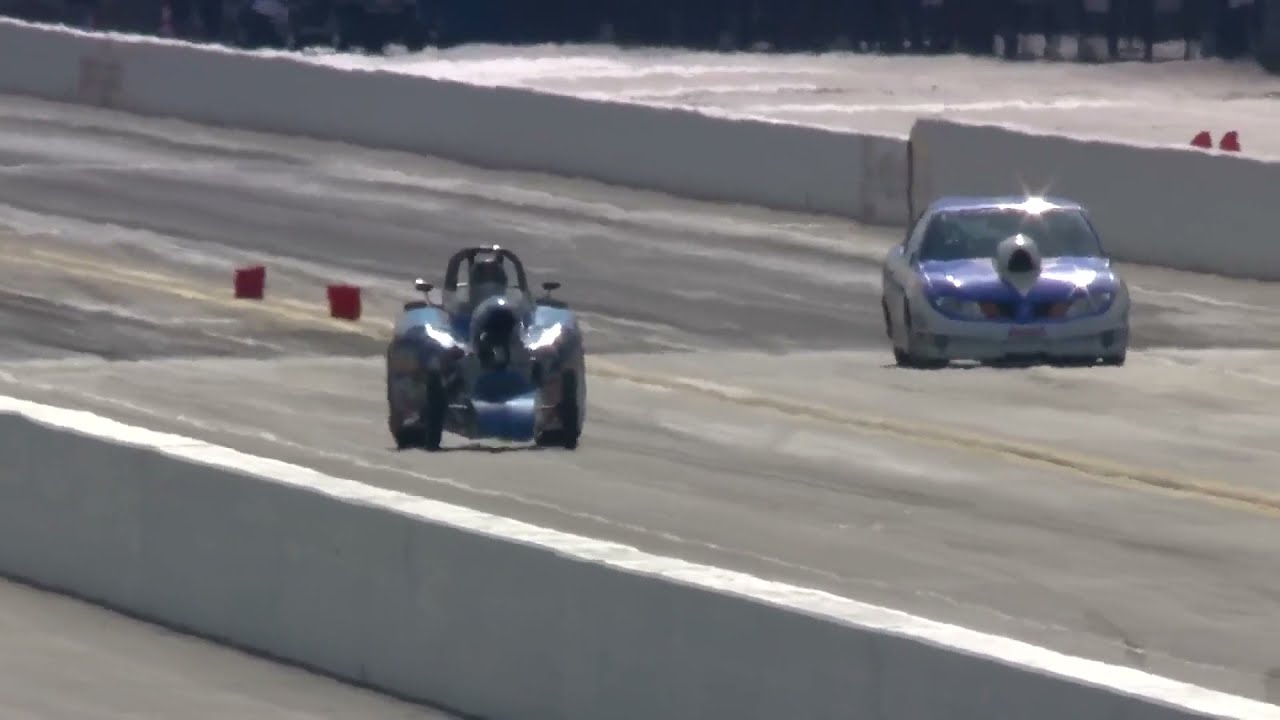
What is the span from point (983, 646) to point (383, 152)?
32017 mm

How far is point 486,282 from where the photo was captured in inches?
730

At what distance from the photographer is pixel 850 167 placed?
34812mm

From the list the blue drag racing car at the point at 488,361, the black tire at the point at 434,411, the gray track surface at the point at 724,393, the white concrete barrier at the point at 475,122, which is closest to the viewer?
the gray track surface at the point at 724,393

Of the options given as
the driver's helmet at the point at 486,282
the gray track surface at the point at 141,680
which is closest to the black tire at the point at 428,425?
the driver's helmet at the point at 486,282

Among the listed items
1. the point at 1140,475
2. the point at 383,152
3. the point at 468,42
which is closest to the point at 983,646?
the point at 1140,475

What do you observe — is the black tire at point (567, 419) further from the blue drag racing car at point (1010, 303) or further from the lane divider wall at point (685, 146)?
the lane divider wall at point (685, 146)

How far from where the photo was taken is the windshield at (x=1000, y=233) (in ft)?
79.5

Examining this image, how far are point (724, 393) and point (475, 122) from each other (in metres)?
17.7

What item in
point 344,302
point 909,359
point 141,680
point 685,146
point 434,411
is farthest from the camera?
point 685,146

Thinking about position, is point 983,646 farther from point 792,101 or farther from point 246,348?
point 792,101

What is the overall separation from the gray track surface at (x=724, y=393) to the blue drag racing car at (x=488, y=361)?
1.11 feet

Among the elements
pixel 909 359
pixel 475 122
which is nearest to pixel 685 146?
pixel 475 122

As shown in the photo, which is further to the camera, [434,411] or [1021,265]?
[1021,265]

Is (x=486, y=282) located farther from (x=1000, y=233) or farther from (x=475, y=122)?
(x=475, y=122)
